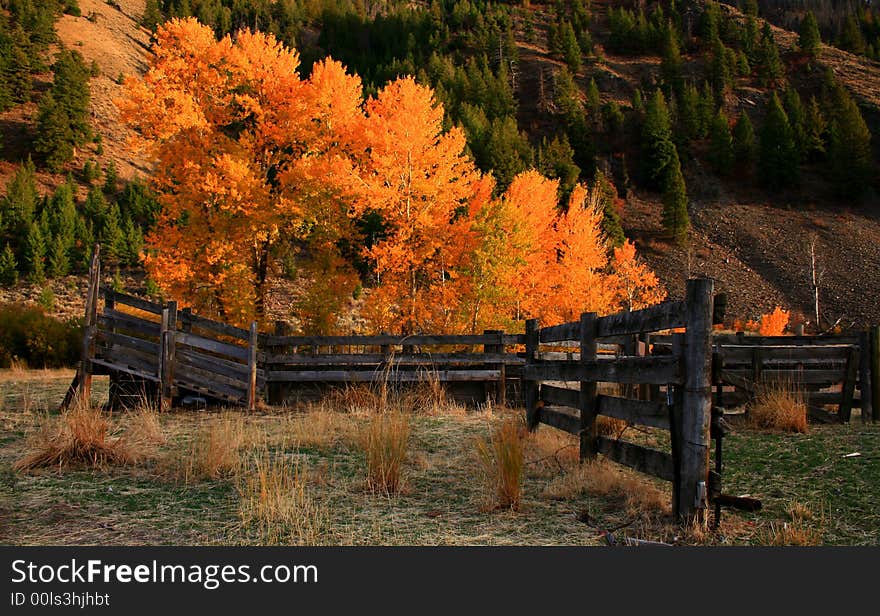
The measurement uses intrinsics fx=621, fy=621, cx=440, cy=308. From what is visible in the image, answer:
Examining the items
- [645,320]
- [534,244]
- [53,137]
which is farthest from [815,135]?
[645,320]

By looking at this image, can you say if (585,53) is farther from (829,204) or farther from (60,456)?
(60,456)

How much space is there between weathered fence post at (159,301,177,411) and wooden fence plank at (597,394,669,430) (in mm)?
8586

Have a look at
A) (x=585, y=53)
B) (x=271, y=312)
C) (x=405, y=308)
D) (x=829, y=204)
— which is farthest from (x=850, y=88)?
(x=405, y=308)

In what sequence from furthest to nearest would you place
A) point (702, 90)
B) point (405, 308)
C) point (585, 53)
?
point (585, 53) < point (702, 90) < point (405, 308)

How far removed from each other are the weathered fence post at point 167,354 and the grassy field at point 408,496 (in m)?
3.12

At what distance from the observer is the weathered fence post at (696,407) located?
4691 millimetres

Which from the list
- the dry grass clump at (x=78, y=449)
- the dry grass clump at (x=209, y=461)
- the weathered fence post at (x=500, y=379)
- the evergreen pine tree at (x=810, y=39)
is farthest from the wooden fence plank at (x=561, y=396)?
the evergreen pine tree at (x=810, y=39)

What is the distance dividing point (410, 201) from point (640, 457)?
1573 cm

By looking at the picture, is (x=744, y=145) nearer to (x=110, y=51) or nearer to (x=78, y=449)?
(x=78, y=449)

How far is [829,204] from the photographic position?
234 feet

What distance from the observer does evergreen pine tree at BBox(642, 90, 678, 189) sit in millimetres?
76125

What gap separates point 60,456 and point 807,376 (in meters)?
11.2

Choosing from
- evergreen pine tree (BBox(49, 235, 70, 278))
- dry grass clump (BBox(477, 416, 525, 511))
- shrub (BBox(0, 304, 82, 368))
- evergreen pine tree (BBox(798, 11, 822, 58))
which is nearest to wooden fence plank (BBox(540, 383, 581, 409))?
dry grass clump (BBox(477, 416, 525, 511))

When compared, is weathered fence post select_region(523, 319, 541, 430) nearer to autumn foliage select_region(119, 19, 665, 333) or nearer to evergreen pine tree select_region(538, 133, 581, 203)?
autumn foliage select_region(119, 19, 665, 333)
